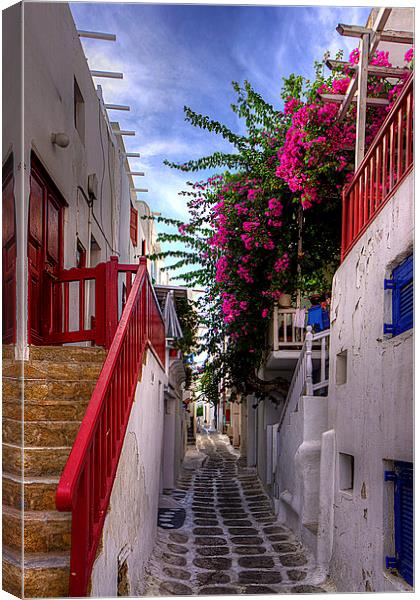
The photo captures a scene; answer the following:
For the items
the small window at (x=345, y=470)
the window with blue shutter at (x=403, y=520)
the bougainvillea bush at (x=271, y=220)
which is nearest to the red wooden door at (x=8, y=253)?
the bougainvillea bush at (x=271, y=220)

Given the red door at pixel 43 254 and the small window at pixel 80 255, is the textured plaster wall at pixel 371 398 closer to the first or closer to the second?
the red door at pixel 43 254

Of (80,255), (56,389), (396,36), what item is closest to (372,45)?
(396,36)

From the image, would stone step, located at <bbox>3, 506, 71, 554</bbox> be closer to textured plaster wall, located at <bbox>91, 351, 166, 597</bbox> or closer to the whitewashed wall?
textured plaster wall, located at <bbox>91, 351, 166, 597</bbox>

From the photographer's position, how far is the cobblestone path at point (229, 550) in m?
3.02

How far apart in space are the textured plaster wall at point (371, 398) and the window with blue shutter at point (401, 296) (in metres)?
0.04

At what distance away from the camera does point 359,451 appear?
3.18 metres

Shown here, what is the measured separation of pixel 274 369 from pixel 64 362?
Result: 227 centimetres

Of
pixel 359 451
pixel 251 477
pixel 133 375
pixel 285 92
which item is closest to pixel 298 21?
pixel 285 92

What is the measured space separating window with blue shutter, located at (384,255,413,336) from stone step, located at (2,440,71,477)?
5.44 ft

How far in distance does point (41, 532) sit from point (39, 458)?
0.42m

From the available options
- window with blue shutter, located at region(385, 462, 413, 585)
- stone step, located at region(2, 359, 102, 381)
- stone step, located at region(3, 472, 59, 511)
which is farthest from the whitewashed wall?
Answer: window with blue shutter, located at region(385, 462, 413, 585)

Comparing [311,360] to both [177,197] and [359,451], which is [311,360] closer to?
[359,451]

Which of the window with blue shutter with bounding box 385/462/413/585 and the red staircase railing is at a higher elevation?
the red staircase railing

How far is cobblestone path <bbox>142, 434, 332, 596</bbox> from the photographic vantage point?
9.90ft
